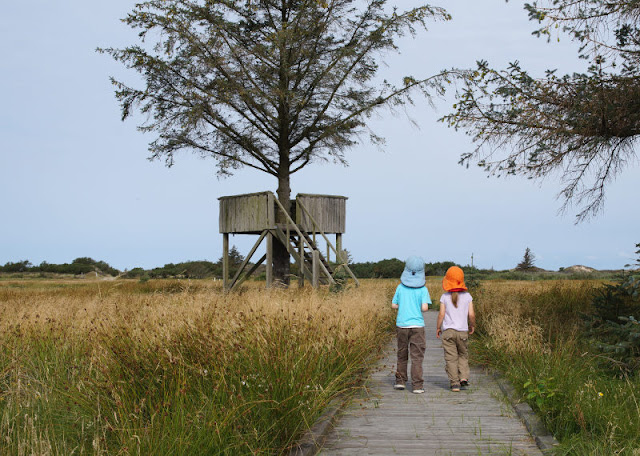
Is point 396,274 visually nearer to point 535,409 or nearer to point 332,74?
point 332,74

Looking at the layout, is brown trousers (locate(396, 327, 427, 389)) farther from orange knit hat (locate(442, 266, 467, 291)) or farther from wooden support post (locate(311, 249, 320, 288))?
wooden support post (locate(311, 249, 320, 288))

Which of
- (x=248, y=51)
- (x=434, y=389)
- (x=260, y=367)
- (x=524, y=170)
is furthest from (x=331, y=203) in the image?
(x=260, y=367)

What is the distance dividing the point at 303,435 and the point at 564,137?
7.36 metres

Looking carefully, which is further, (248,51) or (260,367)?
(248,51)

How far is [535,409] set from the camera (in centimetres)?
668

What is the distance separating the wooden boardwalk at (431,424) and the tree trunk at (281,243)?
50.9 ft

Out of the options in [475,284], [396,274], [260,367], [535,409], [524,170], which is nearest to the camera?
[260,367]

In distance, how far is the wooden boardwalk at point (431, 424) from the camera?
217 inches

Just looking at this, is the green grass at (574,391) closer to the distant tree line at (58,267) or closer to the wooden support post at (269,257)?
the wooden support post at (269,257)

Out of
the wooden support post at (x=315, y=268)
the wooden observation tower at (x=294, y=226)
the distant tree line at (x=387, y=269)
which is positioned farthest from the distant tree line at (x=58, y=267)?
the wooden support post at (x=315, y=268)

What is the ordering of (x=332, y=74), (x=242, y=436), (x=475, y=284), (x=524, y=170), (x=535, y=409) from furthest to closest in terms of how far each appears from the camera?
(x=332, y=74)
(x=475, y=284)
(x=524, y=170)
(x=535, y=409)
(x=242, y=436)

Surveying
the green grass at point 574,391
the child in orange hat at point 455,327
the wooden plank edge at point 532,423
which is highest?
the child in orange hat at point 455,327

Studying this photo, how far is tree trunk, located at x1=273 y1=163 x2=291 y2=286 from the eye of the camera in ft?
77.3

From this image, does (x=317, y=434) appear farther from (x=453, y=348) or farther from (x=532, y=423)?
(x=453, y=348)
